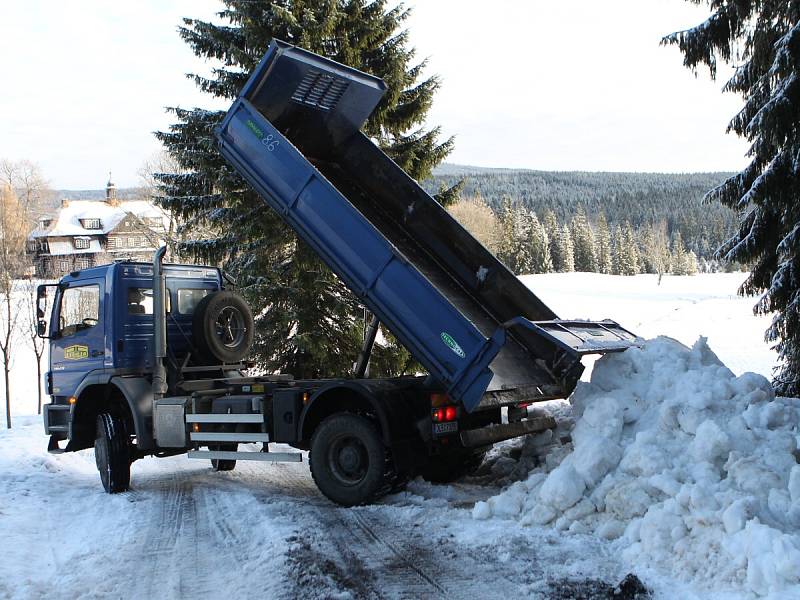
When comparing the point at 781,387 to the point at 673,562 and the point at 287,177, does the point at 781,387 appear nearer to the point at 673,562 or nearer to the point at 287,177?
the point at 673,562

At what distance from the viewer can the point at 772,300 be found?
916 centimetres

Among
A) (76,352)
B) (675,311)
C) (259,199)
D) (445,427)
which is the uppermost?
(259,199)

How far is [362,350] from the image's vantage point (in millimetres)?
8984

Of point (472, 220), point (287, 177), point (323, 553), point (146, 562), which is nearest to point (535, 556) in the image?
point (323, 553)

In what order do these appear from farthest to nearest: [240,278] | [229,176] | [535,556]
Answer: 1. [240,278]
2. [229,176]
3. [535,556]

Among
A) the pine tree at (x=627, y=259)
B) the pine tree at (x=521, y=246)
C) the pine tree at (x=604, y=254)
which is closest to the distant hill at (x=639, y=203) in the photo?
the pine tree at (x=604, y=254)

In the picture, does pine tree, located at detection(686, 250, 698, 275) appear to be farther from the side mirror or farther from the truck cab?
the side mirror

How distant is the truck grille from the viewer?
8.62 m

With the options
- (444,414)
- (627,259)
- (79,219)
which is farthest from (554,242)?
(444,414)

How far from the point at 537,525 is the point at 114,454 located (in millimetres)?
5428

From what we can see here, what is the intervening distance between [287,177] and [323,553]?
12.4ft

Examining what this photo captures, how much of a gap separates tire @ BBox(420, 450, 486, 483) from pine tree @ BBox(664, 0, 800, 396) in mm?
4319

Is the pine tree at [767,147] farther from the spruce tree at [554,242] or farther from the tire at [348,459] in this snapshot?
the spruce tree at [554,242]

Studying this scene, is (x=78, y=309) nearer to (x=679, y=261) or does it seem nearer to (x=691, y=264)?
(x=679, y=261)
